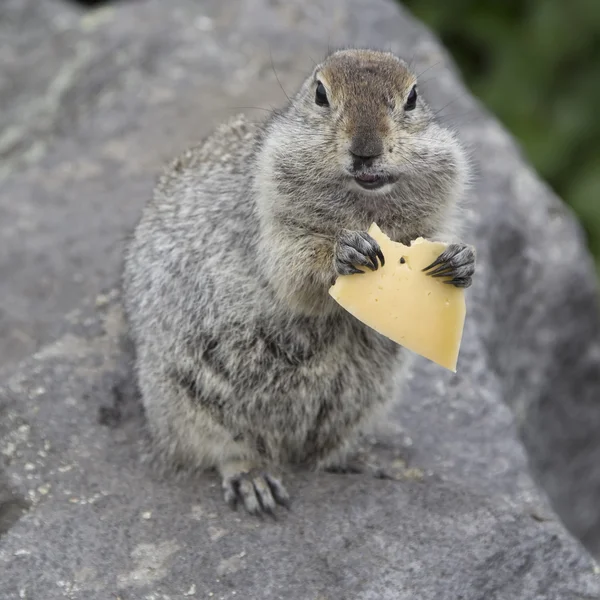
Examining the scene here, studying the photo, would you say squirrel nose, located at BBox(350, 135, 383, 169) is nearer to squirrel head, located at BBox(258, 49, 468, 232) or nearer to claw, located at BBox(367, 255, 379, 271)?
squirrel head, located at BBox(258, 49, 468, 232)

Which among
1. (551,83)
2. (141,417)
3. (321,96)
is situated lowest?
(141,417)

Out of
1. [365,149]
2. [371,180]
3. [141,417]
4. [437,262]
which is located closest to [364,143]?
[365,149]

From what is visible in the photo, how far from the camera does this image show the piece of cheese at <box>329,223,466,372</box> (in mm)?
3764

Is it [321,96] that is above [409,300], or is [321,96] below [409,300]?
above

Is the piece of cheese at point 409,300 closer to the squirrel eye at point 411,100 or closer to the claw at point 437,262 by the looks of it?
the claw at point 437,262

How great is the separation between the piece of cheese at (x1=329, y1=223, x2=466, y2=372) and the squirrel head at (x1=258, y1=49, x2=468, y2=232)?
0.24 meters

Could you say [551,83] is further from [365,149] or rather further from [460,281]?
[365,149]

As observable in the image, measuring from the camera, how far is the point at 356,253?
3.72 meters

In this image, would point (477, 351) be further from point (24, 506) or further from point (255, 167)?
point (24, 506)

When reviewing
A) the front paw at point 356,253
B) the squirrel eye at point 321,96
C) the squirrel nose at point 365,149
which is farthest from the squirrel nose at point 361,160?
the squirrel eye at point 321,96

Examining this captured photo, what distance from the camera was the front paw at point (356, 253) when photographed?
3732mm

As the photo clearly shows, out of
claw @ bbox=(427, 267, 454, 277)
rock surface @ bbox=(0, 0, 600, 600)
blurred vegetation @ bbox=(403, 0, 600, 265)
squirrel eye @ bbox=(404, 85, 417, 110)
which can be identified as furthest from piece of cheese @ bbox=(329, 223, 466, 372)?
blurred vegetation @ bbox=(403, 0, 600, 265)

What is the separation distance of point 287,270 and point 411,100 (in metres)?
0.82

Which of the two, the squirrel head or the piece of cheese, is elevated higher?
the squirrel head
